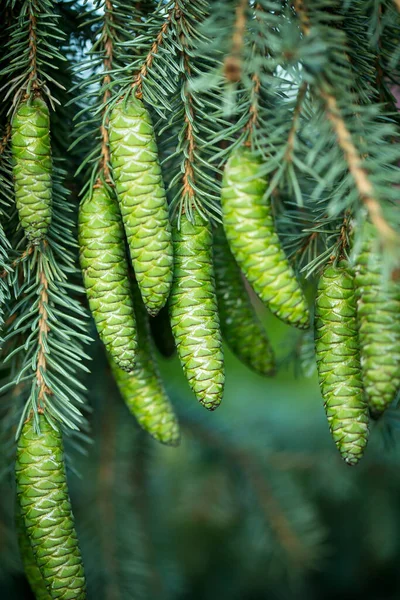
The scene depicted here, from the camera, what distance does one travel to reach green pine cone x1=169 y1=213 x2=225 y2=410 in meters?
0.55

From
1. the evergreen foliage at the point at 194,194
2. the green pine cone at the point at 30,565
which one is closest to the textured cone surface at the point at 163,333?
the evergreen foliage at the point at 194,194

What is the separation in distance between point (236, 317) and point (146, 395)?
0.15 m

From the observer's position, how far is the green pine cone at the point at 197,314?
0.55m

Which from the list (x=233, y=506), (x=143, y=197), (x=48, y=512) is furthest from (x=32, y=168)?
(x=233, y=506)

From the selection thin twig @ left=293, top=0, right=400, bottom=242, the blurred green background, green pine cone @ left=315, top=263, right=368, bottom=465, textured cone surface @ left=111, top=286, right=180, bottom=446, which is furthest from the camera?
the blurred green background

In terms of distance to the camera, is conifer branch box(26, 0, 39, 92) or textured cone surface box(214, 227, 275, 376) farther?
textured cone surface box(214, 227, 275, 376)

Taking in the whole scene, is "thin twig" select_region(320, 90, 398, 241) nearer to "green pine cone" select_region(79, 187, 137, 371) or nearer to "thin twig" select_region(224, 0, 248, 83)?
"thin twig" select_region(224, 0, 248, 83)

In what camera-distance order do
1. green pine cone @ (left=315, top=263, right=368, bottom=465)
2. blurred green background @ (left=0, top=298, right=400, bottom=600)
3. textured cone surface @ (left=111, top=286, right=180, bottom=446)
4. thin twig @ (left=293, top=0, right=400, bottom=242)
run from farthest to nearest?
blurred green background @ (left=0, top=298, right=400, bottom=600) → textured cone surface @ (left=111, top=286, right=180, bottom=446) → green pine cone @ (left=315, top=263, right=368, bottom=465) → thin twig @ (left=293, top=0, right=400, bottom=242)

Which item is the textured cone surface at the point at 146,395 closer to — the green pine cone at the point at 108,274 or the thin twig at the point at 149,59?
the green pine cone at the point at 108,274

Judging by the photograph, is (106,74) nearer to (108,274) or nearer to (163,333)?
(108,274)

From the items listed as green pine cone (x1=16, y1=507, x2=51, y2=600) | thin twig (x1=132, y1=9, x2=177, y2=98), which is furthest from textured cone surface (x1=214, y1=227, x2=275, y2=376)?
green pine cone (x1=16, y1=507, x2=51, y2=600)

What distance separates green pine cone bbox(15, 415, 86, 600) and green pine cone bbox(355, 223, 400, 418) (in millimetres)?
345

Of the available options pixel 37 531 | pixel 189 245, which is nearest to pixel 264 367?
pixel 189 245

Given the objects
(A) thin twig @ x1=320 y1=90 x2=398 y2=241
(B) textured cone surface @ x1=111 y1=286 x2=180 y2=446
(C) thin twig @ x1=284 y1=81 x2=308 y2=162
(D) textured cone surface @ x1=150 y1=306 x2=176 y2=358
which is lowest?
(B) textured cone surface @ x1=111 y1=286 x2=180 y2=446
